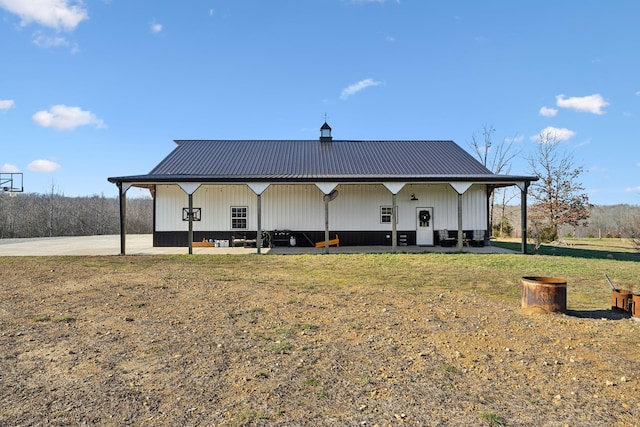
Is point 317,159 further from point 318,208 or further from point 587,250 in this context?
point 587,250

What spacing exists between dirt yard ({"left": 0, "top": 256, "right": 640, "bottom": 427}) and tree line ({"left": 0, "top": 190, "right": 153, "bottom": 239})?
3313 centimetres

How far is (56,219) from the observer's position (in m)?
36.4

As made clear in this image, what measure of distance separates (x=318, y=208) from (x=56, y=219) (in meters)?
31.0

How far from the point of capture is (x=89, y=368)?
393 cm

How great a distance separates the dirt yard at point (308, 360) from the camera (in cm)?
306

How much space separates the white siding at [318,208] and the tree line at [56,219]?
813 inches

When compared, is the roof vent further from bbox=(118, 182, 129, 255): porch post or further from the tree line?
the tree line

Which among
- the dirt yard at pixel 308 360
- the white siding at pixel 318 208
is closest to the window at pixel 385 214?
the white siding at pixel 318 208

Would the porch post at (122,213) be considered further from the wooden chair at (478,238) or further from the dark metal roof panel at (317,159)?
the wooden chair at (478,238)

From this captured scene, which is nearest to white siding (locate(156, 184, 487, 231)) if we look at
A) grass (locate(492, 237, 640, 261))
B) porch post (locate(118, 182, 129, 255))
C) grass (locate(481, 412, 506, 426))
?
grass (locate(492, 237, 640, 261))

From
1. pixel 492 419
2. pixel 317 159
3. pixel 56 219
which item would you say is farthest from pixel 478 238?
pixel 56 219

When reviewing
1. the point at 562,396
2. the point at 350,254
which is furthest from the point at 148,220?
the point at 562,396

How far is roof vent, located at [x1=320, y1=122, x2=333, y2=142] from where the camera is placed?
76.0ft

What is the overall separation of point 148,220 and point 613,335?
130 feet
